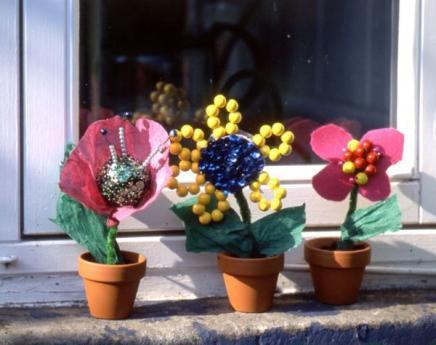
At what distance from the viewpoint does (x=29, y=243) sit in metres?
2.01

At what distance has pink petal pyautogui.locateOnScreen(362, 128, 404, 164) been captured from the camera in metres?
2.00

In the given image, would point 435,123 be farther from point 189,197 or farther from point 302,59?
point 189,197

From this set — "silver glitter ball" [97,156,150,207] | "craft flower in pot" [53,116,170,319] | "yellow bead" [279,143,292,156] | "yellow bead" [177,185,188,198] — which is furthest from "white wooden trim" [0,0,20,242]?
"yellow bead" [279,143,292,156]

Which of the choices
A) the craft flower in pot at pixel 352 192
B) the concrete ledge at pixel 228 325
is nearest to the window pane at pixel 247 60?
the craft flower in pot at pixel 352 192

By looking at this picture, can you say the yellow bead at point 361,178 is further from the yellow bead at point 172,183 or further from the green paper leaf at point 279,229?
the yellow bead at point 172,183

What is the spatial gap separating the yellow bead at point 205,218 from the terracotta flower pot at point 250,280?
0.07m

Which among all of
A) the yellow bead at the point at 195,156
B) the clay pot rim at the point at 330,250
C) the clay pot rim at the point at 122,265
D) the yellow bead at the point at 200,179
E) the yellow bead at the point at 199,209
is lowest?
the clay pot rim at the point at 122,265


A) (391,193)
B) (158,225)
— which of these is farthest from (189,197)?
(391,193)

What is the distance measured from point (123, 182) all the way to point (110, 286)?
212 mm

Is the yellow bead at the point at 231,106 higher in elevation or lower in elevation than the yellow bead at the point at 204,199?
higher

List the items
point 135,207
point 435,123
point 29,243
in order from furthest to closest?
point 435,123 → point 29,243 → point 135,207

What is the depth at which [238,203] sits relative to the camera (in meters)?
1.98

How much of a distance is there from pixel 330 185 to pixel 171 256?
1.21ft

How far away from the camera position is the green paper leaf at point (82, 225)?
191cm
